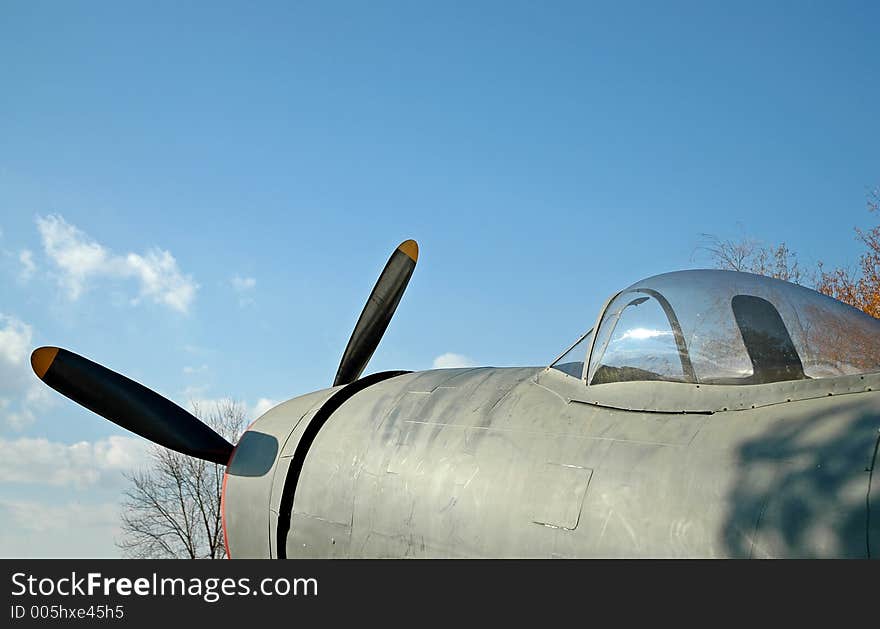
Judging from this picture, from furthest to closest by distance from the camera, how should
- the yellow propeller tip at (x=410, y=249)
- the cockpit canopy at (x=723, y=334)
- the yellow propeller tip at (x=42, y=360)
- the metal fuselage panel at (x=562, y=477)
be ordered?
the yellow propeller tip at (x=410, y=249) → the yellow propeller tip at (x=42, y=360) → the cockpit canopy at (x=723, y=334) → the metal fuselage panel at (x=562, y=477)

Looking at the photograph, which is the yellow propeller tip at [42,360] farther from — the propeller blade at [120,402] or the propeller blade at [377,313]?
the propeller blade at [377,313]

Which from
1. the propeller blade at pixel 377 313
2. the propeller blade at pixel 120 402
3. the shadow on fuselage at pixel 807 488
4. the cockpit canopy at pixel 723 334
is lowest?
the shadow on fuselage at pixel 807 488

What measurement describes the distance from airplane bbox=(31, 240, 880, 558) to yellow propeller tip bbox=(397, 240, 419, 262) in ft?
9.04

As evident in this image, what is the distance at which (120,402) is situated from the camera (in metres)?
7.78

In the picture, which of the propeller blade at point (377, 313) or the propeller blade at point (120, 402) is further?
the propeller blade at point (377, 313)

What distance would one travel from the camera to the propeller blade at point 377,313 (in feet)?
30.2

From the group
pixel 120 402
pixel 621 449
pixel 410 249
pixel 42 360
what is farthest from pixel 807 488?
pixel 42 360

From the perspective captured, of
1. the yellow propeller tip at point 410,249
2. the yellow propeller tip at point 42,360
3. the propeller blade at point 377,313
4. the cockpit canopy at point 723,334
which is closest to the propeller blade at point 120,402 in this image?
the yellow propeller tip at point 42,360

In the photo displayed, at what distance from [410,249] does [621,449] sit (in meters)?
5.54
